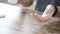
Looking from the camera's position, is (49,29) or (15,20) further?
(15,20)

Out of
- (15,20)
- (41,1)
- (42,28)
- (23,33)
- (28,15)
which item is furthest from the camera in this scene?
(41,1)

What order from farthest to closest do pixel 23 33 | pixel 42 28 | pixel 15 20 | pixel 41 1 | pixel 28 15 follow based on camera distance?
1. pixel 41 1
2. pixel 28 15
3. pixel 15 20
4. pixel 42 28
5. pixel 23 33

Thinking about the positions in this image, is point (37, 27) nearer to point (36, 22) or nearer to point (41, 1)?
point (36, 22)

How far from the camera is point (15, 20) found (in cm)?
121

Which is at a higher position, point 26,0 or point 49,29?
point 26,0

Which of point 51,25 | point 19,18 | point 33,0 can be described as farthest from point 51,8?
point 33,0

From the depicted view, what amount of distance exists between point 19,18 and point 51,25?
27 centimetres

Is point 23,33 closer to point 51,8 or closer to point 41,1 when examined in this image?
point 51,8

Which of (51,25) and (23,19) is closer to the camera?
(51,25)

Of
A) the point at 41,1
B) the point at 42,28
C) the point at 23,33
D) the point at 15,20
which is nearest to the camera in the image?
the point at 23,33

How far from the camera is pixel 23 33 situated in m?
0.97

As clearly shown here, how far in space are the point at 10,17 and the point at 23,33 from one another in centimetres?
34

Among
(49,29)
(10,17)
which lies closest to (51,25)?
(49,29)

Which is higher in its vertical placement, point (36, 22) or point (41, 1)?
point (41, 1)
